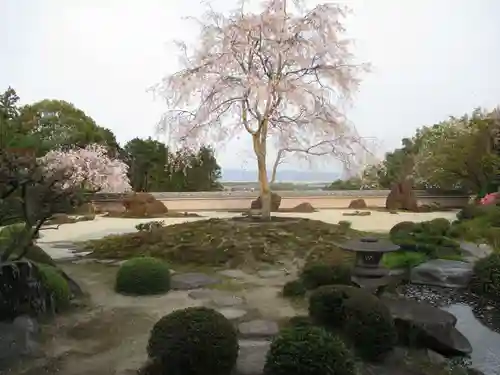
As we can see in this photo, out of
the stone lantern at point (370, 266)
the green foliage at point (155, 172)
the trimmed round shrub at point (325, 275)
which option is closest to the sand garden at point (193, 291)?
the trimmed round shrub at point (325, 275)

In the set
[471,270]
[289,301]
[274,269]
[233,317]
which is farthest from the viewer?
[274,269]

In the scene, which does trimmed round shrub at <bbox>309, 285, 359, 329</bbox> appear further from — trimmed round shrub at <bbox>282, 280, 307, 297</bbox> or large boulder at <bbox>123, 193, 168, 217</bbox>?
large boulder at <bbox>123, 193, 168, 217</bbox>

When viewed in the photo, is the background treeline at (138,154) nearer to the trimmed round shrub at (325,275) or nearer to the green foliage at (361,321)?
the trimmed round shrub at (325,275)

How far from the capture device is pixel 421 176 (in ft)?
65.4

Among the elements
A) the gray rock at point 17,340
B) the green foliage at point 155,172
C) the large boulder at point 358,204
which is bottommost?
the gray rock at point 17,340

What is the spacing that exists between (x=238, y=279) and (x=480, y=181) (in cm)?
1398

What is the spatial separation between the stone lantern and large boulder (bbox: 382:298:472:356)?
0.64m

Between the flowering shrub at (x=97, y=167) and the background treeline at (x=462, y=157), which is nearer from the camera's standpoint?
the background treeline at (x=462, y=157)

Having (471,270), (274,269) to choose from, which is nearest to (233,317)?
(274,269)

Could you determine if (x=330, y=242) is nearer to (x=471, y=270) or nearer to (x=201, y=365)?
(x=471, y=270)

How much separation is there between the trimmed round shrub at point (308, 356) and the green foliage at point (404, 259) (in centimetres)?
347

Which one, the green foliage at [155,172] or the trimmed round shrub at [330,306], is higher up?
the green foliage at [155,172]

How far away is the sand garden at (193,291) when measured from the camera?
11.5 feet

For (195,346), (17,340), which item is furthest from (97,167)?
(195,346)
